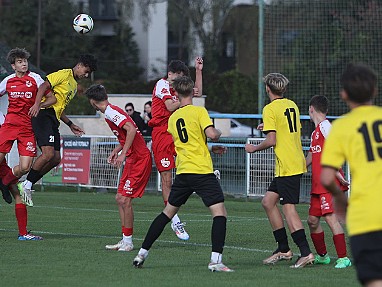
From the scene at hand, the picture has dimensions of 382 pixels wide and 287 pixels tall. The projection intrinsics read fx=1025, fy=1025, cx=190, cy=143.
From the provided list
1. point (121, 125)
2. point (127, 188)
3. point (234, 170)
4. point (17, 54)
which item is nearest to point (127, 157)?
point (127, 188)

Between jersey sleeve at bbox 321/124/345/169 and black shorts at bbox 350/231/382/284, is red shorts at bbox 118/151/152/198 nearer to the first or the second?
jersey sleeve at bbox 321/124/345/169

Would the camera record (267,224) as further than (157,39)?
No

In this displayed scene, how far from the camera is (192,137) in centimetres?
1022

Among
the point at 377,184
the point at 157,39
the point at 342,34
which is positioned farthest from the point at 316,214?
the point at 157,39

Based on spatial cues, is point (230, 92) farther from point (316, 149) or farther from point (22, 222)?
point (316, 149)

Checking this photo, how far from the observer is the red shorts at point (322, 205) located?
35.1ft

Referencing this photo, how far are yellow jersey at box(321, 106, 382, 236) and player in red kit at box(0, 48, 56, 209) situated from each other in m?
7.14

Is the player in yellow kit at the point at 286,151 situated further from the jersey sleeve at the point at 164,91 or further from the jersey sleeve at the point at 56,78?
the jersey sleeve at the point at 56,78

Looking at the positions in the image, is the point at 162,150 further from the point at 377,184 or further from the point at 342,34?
the point at 342,34

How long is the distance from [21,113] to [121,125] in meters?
2.05

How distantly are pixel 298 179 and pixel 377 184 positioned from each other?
13.7ft

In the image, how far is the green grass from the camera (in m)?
9.52

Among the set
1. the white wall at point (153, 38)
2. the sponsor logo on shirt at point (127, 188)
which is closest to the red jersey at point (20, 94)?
the sponsor logo on shirt at point (127, 188)

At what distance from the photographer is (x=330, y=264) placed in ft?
35.7
